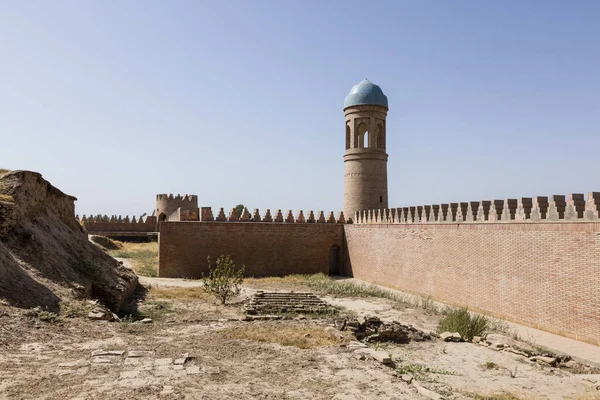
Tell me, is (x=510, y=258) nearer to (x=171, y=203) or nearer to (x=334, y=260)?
(x=334, y=260)

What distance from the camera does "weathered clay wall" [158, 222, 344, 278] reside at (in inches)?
933

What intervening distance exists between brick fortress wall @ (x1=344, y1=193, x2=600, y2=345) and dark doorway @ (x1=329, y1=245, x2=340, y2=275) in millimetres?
5764

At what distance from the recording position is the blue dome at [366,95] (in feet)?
91.5

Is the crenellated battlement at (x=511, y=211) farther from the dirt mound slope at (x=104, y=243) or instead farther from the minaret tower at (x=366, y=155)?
the dirt mound slope at (x=104, y=243)

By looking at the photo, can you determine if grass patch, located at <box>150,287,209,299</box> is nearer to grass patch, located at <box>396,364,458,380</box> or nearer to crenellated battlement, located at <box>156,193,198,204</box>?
grass patch, located at <box>396,364,458,380</box>

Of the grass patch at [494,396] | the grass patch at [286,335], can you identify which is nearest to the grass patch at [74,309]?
the grass patch at [286,335]

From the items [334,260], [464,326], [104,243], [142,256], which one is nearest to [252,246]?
[334,260]

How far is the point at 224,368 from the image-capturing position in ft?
25.6

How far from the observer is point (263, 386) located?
710cm

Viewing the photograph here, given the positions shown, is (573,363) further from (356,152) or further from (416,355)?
(356,152)

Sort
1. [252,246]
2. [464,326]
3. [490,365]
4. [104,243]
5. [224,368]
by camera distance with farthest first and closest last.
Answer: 1. [104,243]
2. [252,246]
3. [464,326]
4. [490,365]
5. [224,368]

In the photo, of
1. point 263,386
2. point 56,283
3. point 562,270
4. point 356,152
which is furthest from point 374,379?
point 356,152

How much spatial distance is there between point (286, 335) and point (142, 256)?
2315 centimetres

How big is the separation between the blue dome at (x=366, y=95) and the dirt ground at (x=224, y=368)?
19.1m
